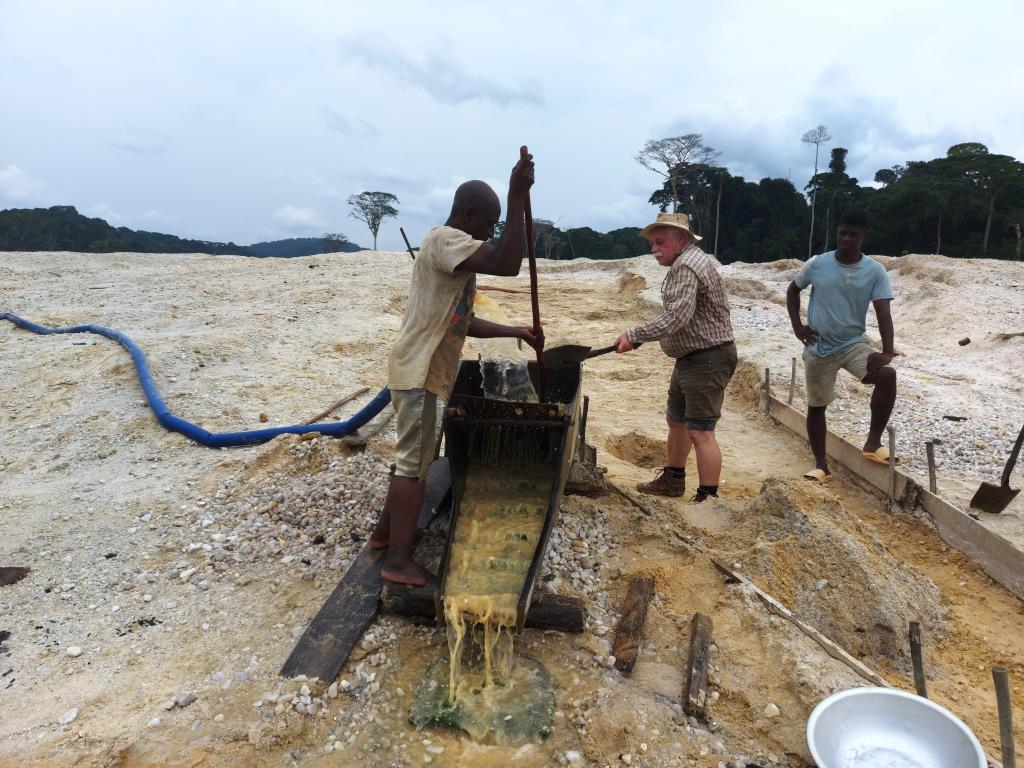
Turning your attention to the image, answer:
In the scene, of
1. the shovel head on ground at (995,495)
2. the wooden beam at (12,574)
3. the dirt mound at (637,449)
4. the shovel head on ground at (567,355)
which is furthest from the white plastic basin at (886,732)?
the wooden beam at (12,574)

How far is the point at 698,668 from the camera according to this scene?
252 centimetres

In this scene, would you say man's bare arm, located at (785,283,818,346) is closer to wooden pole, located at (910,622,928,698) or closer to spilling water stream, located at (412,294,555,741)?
spilling water stream, located at (412,294,555,741)

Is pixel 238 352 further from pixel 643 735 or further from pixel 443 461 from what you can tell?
pixel 643 735

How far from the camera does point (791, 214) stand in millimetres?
31734

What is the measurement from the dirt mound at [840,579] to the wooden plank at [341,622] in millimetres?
1847

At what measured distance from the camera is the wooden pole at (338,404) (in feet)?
17.7

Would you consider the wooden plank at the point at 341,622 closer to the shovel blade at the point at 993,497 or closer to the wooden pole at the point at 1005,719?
the wooden pole at the point at 1005,719

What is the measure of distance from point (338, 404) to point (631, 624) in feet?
12.2

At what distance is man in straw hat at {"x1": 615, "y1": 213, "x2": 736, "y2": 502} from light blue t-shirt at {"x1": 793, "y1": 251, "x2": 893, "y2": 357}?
97cm

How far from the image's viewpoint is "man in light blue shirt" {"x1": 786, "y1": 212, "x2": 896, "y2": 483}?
4215 millimetres

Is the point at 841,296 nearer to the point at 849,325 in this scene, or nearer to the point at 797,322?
the point at 849,325

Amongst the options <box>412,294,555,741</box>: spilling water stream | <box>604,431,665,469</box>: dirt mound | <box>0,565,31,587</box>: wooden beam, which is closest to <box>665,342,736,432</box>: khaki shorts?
<box>412,294,555,741</box>: spilling water stream

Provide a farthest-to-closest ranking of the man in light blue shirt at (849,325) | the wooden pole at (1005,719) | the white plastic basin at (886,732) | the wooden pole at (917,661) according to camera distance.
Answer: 1. the man in light blue shirt at (849,325)
2. the wooden pole at (917,661)
3. the white plastic basin at (886,732)
4. the wooden pole at (1005,719)

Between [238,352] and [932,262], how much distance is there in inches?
607
